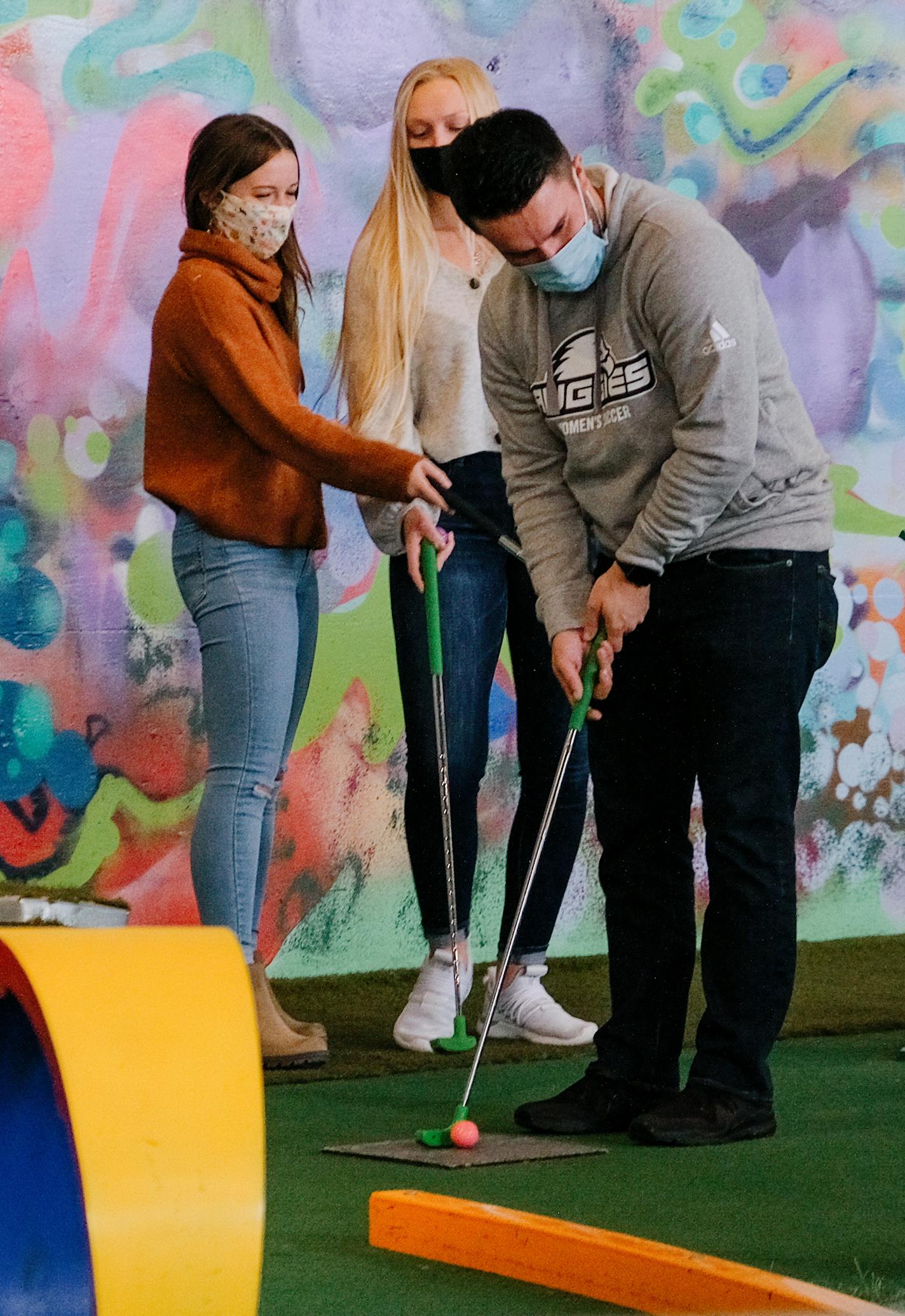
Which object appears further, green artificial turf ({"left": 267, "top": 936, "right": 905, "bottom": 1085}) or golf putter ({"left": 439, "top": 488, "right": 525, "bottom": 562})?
green artificial turf ({"left": 267, "top": 936, "right": 905, "bottom": 1085})

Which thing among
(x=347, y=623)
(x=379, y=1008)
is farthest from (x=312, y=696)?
(x=379, y=1008)

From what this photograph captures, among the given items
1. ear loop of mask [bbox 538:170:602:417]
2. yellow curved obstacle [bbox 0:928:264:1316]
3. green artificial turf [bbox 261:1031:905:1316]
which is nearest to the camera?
yellow curved obstacle [bbox 0:928:264:1316]

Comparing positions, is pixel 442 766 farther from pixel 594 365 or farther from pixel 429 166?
pixel 429 166

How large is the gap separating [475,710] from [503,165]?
111cm

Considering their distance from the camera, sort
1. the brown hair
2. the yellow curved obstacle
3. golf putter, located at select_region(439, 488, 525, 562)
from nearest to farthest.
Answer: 1. the yellow curved obstacle
2. golf putter, located at select_region(439, 488, 525, 562)
3. the brown hair

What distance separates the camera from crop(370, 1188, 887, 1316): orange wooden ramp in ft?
4.45

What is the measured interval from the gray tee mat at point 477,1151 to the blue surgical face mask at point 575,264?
1010mm

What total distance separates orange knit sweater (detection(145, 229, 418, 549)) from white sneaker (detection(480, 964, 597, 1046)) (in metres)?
0.79

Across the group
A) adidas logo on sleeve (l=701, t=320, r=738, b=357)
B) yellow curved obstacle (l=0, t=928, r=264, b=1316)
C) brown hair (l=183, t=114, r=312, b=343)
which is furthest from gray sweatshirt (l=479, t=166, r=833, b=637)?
yellow curved obstacle (l=0, t=928, r=264, b=1316)

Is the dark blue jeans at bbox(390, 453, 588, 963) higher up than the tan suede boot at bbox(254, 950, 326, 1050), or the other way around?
the dark blue jeans at bbox(390, 453, 588, 963)

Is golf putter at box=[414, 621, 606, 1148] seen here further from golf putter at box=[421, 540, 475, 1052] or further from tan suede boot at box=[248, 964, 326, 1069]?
tan suede boot at box=[248, 964, 326, 1069]

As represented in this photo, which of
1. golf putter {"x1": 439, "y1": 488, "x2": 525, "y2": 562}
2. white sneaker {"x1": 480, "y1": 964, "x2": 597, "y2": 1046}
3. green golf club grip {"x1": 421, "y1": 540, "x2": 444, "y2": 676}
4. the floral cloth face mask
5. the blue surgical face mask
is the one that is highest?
the floral cloth face mask

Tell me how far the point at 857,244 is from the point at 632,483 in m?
2.26

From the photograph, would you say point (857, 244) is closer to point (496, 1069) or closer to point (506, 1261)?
point (496, 1069)
